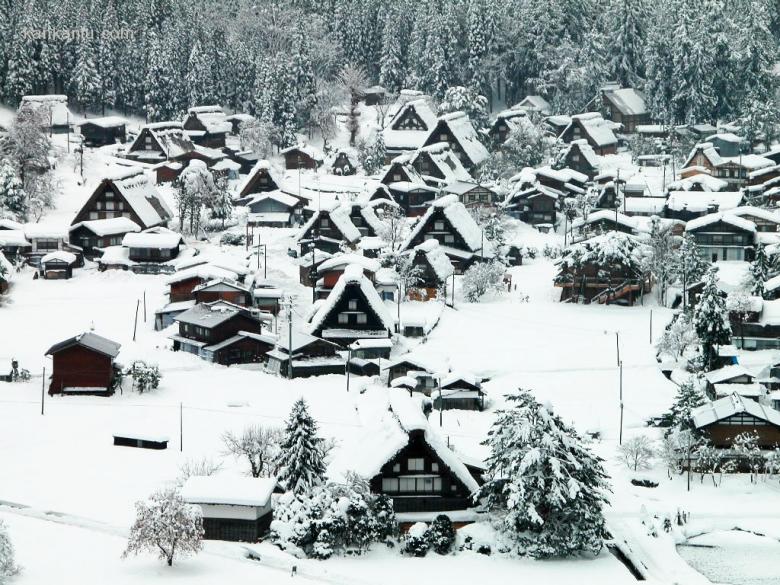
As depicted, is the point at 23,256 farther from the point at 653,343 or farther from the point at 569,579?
the point at 569,579

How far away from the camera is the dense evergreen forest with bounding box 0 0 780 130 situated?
103625 millimetres

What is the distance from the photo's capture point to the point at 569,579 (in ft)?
131

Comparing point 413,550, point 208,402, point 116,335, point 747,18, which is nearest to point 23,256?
point 116,335

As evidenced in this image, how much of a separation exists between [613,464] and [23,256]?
38480 mm

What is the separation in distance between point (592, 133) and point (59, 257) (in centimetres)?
4175

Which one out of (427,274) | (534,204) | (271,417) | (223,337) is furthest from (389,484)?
(534,204)

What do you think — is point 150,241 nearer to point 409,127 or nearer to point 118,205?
point 118,205

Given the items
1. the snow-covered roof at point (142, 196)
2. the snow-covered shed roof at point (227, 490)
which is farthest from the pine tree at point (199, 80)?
the snow-covered shed roof at point (227, 490)

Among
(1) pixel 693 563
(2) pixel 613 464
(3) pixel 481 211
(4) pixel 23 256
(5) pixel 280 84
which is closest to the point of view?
(1) pixel 693 563

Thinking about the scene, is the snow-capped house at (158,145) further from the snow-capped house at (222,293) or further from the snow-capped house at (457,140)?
the snow-capped house at (222,293)

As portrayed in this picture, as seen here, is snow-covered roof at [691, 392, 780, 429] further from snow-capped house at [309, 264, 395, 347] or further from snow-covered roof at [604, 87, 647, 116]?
snow-covered roof at [604, 87, 647, 116]

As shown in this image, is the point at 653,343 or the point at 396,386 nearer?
the point at 396,386

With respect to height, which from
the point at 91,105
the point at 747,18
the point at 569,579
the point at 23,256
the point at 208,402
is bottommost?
the point at 569,579

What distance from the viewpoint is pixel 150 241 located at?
2995 inches
